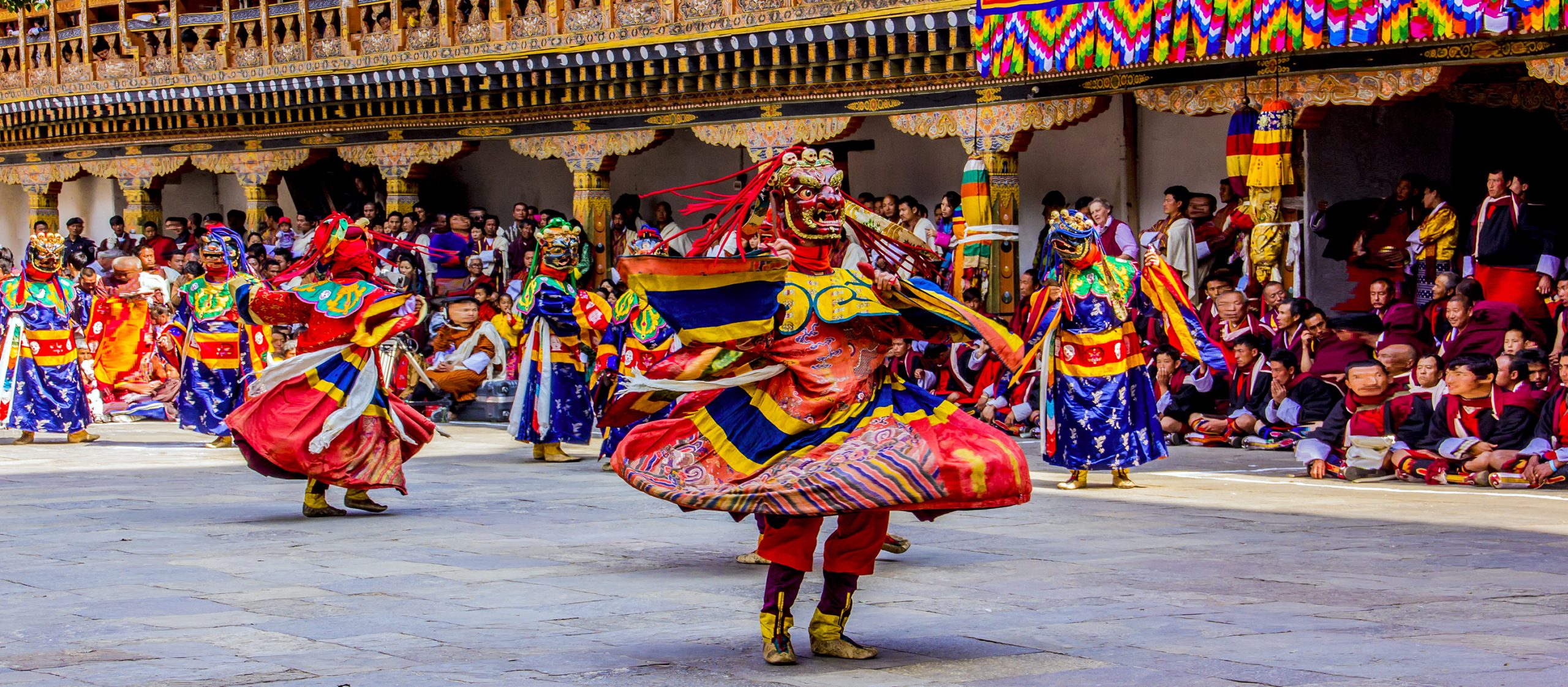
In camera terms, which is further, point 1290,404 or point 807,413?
point 1290,404

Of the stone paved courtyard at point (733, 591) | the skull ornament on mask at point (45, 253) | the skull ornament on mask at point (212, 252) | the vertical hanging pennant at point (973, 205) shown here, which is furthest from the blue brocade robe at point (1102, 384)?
the skull ornament on mask at point (45, 253)

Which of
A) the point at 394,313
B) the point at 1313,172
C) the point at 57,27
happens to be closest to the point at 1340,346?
the point at 1313,172

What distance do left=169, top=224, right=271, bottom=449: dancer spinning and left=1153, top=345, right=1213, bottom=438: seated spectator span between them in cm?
686

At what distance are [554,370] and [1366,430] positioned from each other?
5.21 m

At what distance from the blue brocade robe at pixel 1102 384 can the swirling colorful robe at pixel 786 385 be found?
4703 mm

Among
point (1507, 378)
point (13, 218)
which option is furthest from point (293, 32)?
point (1507, 378)

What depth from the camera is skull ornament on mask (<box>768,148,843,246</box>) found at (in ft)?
18.7

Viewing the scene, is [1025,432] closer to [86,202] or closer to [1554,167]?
[1554,167]

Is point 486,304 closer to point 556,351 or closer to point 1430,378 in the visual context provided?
point 556,351

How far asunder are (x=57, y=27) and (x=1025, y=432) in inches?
614

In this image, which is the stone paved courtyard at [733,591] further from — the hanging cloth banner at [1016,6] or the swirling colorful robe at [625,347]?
the hanging cloth banner at [1016,6]

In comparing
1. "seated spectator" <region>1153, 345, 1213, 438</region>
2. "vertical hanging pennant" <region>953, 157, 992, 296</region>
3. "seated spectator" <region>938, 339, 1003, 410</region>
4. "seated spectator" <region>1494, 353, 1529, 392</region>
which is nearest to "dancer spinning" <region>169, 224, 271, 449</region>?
"seated spectator" <region>938, 339, 1003, 410</region>

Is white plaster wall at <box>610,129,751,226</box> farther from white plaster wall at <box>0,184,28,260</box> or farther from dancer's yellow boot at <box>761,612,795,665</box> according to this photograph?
dancer's yellow boot at <box>761,612,795,665</box>

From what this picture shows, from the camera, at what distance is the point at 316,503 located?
9117 mm
